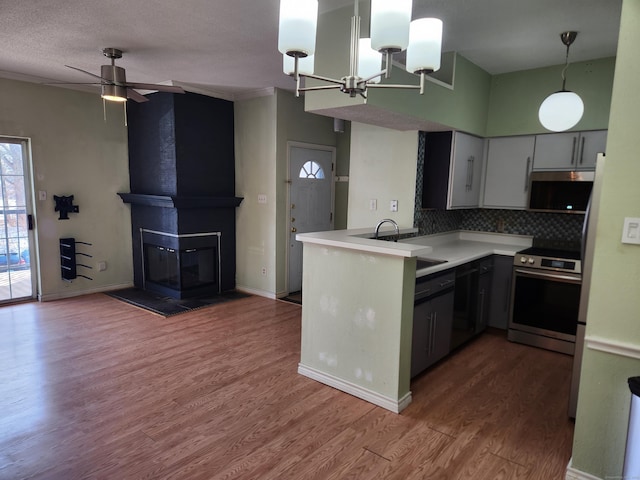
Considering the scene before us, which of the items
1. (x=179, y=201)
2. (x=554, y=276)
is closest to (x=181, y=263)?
(x=179, y=201)

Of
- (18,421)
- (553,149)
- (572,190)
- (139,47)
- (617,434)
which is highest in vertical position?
(139,47)

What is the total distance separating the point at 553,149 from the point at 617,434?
2.83 metres

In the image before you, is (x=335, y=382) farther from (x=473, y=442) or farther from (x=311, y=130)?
(x=311, y=130)

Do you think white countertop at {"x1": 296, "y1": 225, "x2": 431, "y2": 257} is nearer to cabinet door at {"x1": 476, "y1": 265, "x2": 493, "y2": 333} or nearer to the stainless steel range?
cabinet door at {"x1": 476, "y1": 265, "x2": 493, "y2": 333}

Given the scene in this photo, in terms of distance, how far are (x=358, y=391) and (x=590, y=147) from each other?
3042 mm

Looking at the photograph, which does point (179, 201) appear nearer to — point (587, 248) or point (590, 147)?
point (587, 248)

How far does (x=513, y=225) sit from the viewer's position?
4.40m

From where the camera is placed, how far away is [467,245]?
4246 mm

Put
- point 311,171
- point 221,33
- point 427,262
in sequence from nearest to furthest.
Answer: point 221,33, point 427,262, point 311,171

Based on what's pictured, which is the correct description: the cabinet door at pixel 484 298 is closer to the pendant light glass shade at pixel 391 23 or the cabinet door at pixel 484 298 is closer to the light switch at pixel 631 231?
the light switch at pixel 631 231

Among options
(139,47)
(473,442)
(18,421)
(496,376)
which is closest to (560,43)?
(496,376)

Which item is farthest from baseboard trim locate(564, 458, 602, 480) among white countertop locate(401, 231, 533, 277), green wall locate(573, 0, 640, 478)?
white countertop locate(401, 231, 533, 277)

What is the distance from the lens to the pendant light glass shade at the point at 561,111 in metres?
3.54

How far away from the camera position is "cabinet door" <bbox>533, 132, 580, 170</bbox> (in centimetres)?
376
